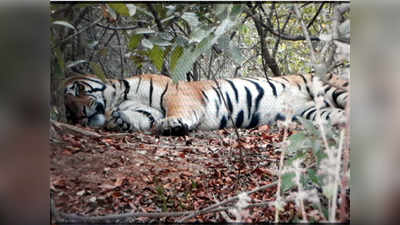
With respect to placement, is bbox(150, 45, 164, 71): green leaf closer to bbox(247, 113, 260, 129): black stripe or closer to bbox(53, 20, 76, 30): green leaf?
bbox(53, 20, 76, 30): green leaf

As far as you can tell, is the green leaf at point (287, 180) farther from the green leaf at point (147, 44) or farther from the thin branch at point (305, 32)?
the green leaf at point (147, 44)

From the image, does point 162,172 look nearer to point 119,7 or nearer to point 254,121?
point 254,121

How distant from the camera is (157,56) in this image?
1035 millimetres

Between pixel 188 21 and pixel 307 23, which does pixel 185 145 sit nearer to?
pixel 188 21

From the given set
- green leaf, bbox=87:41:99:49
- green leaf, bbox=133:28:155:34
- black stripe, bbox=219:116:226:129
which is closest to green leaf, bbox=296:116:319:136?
black stripe, bbox=219:116:226:129

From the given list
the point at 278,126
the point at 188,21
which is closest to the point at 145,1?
the point at 188,21

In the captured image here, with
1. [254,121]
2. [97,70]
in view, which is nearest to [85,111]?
[97,70]

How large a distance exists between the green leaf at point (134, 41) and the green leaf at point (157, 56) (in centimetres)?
5

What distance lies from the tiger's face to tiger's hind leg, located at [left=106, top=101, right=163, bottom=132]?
3 centimetres

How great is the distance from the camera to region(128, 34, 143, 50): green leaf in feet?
3.35
